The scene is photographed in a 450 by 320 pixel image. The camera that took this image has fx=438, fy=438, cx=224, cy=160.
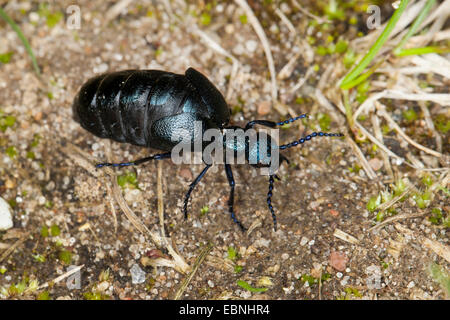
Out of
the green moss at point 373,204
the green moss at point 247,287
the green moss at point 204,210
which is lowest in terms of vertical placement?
the green moss at point 247,287

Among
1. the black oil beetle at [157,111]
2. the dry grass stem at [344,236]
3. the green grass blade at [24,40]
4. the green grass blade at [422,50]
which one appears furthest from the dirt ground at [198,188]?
the green grass blade at [422,50]

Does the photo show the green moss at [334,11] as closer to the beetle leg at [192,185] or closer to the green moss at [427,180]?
the green moss at [427,180]

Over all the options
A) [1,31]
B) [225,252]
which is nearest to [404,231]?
[225,252]

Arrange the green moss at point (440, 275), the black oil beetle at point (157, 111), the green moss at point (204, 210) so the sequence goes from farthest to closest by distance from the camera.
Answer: the green moss at point (204, 210) < the black oil beetle at point (157, 111) < the green moss at point (440, 275)

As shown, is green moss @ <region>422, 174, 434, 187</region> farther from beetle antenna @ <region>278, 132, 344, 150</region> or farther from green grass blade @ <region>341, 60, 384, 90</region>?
green grass blade @ <region>341, 60, 384, 90</region>

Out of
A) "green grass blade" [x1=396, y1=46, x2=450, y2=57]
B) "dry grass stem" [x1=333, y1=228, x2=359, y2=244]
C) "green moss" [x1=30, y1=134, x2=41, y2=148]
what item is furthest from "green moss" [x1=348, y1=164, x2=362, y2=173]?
"green moss" [x1=30, y1=134, x2=41, y2=148]

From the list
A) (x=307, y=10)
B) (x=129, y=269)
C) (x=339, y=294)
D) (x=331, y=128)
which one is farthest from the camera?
(x=307, y=10)

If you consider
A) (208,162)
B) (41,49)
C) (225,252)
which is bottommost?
(225,252)
